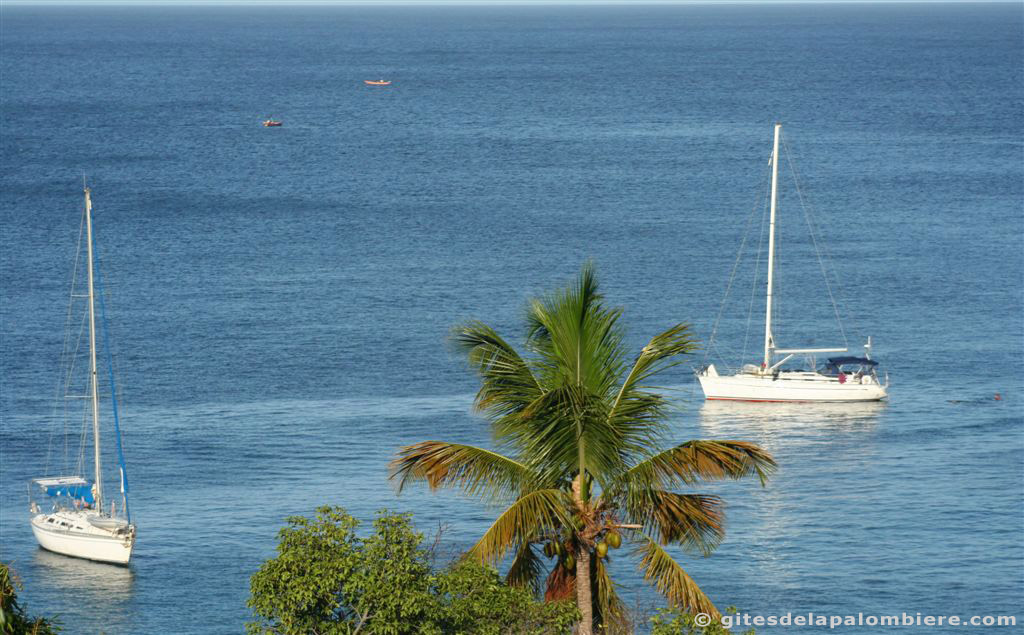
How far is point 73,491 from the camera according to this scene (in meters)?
61.7

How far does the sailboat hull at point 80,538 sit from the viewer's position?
58844 millimetres

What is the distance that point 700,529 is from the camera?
2173 centimetres

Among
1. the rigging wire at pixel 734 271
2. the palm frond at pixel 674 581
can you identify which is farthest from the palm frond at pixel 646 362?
the rigging wire at pixel 734 271

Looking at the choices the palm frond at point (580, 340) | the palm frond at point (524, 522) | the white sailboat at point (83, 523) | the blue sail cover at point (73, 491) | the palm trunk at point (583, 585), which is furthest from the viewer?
the blue sail cover at point (73, 491)

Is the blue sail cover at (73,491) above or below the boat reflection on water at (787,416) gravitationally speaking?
below

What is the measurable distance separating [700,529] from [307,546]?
4.99 metres

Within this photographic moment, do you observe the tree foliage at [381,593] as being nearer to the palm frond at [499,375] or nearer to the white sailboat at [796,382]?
the palm frond at [499,375]

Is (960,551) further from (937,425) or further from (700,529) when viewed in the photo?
(700,529)

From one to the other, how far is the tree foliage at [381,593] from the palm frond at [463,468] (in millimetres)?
668

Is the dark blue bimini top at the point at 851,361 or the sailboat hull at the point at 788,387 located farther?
the dark blue bimini top at the point at 851,361

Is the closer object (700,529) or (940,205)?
(700,529)

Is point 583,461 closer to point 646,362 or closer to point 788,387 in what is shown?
point 646,362

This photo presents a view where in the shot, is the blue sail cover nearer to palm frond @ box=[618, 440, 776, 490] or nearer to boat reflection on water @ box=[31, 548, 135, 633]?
boat reflection on water @ box=[31, 548, 135, 633]

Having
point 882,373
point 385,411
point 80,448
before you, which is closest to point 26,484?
point 80,448
